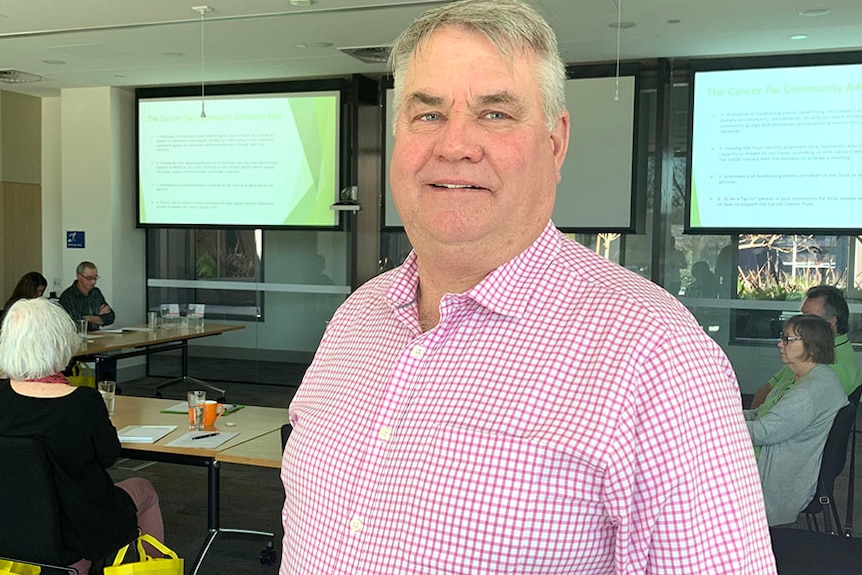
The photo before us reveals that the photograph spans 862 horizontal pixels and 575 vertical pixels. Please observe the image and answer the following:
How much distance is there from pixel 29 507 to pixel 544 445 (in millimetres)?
2282

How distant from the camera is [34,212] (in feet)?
36.7

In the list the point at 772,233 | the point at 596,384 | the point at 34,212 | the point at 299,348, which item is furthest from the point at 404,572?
the point at 34,212

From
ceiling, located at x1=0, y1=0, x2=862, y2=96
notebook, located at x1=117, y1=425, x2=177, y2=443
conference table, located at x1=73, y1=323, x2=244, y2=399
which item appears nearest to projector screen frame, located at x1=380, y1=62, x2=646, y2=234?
ceiling, located at x1=0, y1=0, x2=862, y2=96

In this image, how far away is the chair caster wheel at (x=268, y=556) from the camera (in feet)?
12.5

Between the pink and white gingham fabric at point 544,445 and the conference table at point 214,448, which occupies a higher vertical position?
the pink and white gingham fabric at point 544,445

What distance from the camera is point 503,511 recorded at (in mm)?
934

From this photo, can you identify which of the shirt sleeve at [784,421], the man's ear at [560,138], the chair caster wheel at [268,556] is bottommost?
the chair caster wheel at [268,556]

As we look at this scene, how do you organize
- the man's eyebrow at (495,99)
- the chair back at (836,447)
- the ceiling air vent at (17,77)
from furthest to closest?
1. the ceiling air vent at (17,77)
2. the chair back at (836,447)
3. the man's eyebrow at (495,99)

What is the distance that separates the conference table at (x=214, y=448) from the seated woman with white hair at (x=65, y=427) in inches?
10.3

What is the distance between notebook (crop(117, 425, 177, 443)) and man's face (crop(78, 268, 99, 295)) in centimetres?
431

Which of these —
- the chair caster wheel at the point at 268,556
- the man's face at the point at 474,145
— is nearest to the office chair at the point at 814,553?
the man's face at the point at 474,145

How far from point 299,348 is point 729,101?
5118mm

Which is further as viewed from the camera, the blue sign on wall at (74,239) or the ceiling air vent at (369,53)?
the blue sign on wall at (74,239)

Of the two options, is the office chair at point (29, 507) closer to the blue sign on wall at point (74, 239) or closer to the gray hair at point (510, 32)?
the gray hair at point (510, 32)
